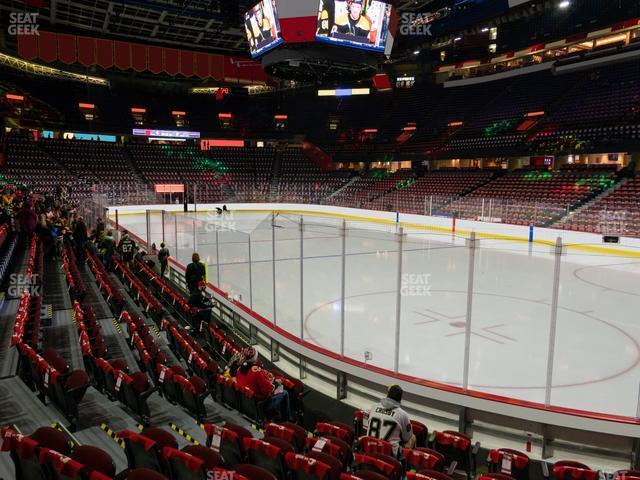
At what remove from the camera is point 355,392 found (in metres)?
5.31

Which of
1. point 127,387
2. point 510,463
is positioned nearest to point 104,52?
point 127,387

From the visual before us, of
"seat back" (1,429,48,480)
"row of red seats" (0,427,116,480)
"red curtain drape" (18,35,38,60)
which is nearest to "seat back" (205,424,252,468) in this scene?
"row of red seats" (0,427,116,480)

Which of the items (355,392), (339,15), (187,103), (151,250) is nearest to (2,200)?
(151,250)

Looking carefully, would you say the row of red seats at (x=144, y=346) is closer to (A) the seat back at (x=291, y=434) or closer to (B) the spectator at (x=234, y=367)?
(B) the spectator at (x=234, y=367)

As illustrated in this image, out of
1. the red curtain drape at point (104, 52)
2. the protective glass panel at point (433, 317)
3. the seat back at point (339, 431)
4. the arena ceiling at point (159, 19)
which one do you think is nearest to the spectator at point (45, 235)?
the protective glass panel at point (433, 317)

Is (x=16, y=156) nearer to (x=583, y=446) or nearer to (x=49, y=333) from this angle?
(x=49, y=333)

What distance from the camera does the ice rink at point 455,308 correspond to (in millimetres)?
5590

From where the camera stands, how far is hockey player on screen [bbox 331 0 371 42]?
13.7 meters

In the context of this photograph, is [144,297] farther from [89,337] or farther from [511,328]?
[511,328]

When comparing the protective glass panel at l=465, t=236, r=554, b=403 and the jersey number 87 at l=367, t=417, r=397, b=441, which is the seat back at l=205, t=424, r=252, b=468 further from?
the protective glass panel at l=465, t=236, r=554, b=403

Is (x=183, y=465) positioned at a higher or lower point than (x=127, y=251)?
lower

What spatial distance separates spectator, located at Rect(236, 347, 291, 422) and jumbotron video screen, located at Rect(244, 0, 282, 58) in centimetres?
1177

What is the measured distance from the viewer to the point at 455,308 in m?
8.56

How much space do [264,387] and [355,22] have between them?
40.5 feet
